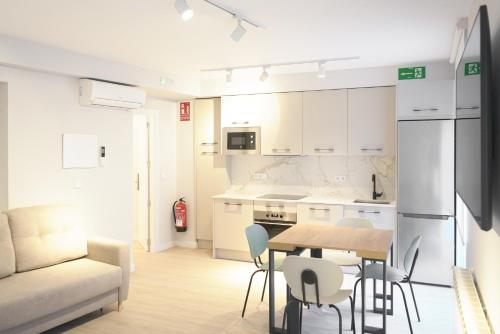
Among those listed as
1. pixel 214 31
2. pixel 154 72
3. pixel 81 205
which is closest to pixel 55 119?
pixel 81 205

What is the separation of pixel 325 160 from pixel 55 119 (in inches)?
135

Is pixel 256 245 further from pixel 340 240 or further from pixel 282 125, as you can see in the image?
pixel 282 125

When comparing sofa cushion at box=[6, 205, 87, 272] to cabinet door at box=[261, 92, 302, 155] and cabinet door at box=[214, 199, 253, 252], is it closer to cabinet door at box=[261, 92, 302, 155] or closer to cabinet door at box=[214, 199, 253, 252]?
cabinet door at box=[214, 199, 253, 252]

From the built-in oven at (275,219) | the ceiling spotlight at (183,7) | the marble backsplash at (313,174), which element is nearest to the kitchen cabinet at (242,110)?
the marble backsplash at (313,174)

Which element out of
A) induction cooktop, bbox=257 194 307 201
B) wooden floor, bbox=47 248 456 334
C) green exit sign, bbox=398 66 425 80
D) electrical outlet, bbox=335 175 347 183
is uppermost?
green exit sign, bbox=398 66 425 80

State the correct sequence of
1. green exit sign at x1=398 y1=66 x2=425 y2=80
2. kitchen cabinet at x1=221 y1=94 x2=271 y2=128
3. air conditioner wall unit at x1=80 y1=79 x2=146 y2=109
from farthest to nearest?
1. kitchen cabinet at x1=221 y1=94 x2=271 y2=128
2. green exit sign at x1=398 y1=66 x2=425 y2=80
3. air conditioner wall unit at x1=80 y1=79 x2=146 y2=109

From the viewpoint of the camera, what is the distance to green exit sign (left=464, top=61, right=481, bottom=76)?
5.55 feet

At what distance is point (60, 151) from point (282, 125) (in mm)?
2819

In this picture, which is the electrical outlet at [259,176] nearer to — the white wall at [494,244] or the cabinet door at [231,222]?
the cabinet door at [231,222]

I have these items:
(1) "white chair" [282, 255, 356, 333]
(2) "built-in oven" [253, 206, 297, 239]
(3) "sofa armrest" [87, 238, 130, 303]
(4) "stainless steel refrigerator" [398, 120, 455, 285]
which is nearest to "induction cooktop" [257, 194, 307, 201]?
(2) "built-in oven" [253, 206, 297, 239]

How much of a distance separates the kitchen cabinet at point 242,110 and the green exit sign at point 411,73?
1764 mm

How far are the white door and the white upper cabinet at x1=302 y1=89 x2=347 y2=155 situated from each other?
2450mm

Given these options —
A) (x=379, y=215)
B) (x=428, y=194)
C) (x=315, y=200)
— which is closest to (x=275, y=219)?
(x=315, y=200)

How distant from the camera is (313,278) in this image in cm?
291
